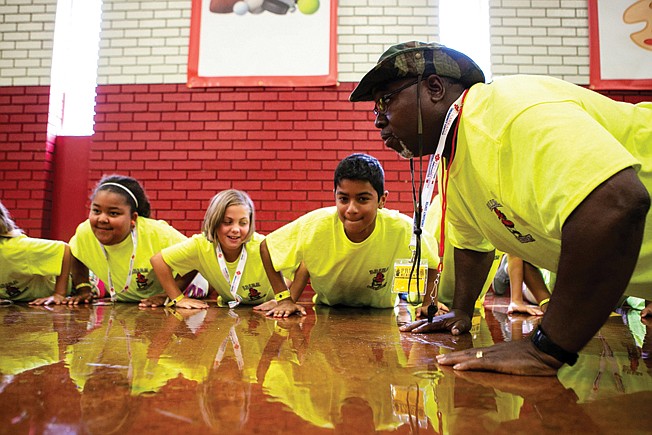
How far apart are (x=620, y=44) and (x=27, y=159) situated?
5.93 metres

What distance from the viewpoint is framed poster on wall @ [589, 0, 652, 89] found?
16.2ft

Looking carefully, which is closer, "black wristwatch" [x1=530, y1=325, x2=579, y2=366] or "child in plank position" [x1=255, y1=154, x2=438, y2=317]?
"black wristwatch" [x1=530, y1=325, x2=579, y2=366]

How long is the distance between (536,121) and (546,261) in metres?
0.58

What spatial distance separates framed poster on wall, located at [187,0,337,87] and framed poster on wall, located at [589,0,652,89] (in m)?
2.52

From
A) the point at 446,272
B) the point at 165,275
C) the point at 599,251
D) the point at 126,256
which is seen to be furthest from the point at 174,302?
the point at 599,251

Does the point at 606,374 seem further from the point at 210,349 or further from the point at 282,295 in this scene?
the point at 282,295

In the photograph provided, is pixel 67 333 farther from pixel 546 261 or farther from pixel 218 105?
pixel 218 105

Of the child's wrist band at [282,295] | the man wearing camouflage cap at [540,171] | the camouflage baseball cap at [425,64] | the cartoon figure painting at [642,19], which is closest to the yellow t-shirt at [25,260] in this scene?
the child's wrist band at [282,295]

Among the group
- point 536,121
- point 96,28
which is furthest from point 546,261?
point 96,28

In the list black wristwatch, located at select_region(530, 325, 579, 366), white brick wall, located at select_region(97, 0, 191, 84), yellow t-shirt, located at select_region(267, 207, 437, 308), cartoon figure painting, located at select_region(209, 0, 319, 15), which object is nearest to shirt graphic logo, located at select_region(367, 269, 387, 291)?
yellow t-shirt, located at select_region(267, 207, 437, 308)

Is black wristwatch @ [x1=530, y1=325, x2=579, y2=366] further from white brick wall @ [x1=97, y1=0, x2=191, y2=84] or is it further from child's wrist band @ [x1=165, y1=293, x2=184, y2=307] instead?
white brick wall @ [x1=97, y1=0, x2=191, y2=84]

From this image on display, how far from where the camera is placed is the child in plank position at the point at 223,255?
3.17m

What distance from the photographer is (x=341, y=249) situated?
9.41 ft

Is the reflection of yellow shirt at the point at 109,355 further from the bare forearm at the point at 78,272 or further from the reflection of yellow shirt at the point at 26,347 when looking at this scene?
the bare forearm at the point at 78,272
